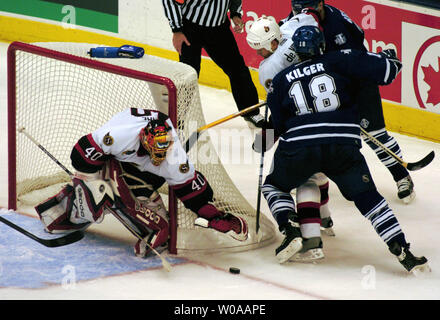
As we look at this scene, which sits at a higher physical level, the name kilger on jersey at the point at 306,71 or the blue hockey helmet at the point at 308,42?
the blue hockey helmet at the point at 308,42

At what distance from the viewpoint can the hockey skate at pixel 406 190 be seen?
213 inches

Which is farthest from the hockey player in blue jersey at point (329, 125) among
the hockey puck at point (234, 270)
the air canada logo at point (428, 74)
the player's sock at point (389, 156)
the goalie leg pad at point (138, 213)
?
the air canada logo at point (428, 74)

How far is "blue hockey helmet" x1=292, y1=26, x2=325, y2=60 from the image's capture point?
→ 14.3 ft

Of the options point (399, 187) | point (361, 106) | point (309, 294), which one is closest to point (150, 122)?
point (309, 294)

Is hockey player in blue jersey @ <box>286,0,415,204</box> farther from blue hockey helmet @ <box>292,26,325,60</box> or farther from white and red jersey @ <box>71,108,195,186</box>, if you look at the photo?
white and red jersey @ <box>71,108,195,186</box>

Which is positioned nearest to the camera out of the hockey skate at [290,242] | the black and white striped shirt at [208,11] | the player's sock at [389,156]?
the hockey skate at [290,242]

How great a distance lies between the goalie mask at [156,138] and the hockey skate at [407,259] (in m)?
1.05

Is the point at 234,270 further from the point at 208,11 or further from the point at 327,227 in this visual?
the point at 208,11

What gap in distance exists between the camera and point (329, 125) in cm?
434

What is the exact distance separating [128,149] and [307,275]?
95 centimetres

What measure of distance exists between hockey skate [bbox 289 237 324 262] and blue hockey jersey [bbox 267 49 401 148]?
0.43 metres

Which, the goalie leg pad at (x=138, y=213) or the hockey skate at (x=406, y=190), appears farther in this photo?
the hockey skate at (x=406, y=190)

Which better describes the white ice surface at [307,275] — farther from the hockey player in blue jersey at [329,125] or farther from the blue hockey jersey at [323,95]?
the blue hockey jersey at [323,95]

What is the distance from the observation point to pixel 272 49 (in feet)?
15.6
